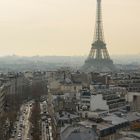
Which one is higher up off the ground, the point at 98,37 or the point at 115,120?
the point at 98,37

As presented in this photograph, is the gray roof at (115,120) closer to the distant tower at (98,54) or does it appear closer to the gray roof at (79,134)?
the gray roof at (79,134)

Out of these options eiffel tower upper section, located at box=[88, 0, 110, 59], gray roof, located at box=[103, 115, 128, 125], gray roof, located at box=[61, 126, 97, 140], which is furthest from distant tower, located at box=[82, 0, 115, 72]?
gray roof, located at box=[61, 126, 97, 140]

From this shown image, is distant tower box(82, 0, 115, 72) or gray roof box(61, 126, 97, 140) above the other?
distant tower box(82, 0, 115, 72)

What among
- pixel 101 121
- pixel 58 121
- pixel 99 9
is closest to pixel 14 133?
pixel 58 121

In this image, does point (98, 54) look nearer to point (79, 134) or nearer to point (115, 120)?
point (115, 120)

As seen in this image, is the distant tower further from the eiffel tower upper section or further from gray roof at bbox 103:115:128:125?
gray roof at bbox 103:115:128:125

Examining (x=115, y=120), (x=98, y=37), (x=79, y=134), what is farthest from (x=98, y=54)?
(x=79, y=134)

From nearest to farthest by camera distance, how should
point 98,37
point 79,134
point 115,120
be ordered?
1. point 79,134
2. point 115,120
3. point 98,37

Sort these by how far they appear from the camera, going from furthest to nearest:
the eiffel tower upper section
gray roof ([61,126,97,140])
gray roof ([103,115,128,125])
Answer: the eiffel tower upper section < gray roof ([103,115,128,125]) < gray roof ([61,126,97,140])
